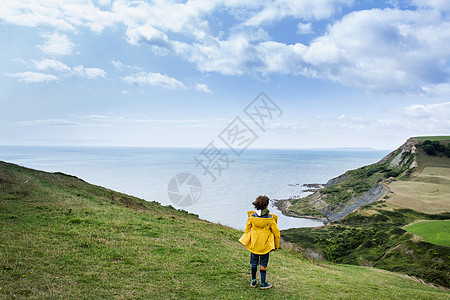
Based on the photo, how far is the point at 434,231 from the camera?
31219 mm

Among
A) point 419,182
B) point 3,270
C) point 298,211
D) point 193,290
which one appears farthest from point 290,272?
point 419,182

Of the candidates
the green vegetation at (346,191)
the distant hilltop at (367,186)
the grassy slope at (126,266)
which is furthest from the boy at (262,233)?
the green vegetation at (346,191)

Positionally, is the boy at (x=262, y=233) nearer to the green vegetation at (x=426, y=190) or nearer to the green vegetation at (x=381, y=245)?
the green vegetation at (x=381, y=245)

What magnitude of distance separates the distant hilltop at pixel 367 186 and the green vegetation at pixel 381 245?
1364 centimetres

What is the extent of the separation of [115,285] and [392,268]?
28655 mm

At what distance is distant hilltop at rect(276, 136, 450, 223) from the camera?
75.0m

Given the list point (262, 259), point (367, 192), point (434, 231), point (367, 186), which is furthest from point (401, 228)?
point (367, 186)

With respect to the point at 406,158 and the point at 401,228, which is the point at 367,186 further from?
the point at 401,228

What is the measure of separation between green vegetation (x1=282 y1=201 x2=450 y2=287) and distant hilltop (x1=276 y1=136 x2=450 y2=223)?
13.6 metres

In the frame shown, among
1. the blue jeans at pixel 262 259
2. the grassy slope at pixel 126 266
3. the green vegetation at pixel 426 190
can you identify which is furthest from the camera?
the green vegetation at pixel 426 190

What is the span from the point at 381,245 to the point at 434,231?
6514 millimetres

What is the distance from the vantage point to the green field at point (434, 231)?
90.8 feet

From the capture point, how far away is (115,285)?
21.7 feet

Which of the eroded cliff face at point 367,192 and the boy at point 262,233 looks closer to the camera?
the boy at point 262,233
